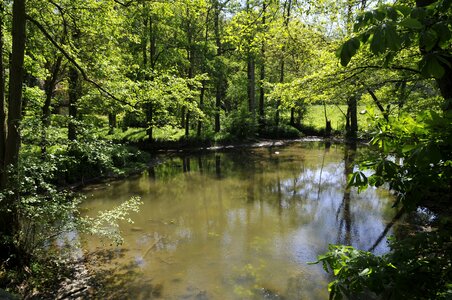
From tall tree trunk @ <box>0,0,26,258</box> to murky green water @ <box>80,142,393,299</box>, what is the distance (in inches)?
74.7

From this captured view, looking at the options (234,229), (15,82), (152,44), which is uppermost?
(152,44)

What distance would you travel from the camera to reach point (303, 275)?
6.64 m

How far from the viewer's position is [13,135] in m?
5.98

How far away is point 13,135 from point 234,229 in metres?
5.63

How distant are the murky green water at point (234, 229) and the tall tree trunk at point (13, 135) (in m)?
1.90

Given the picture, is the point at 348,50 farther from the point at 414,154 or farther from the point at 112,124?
the point at 112,124

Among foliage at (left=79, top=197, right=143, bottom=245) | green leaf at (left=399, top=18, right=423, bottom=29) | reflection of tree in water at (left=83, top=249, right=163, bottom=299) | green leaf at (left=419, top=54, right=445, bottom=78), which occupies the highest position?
green leaf at (left=399, top=18, right=423, bottom=29)

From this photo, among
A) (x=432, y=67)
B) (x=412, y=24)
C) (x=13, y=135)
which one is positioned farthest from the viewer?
(x=13, y=135)

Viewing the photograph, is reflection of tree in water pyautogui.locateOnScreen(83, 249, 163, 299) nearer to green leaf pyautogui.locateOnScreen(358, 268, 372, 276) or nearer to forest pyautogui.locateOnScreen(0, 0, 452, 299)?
forest pyautogui.locateOnScreen(0, 0, 452, 299)

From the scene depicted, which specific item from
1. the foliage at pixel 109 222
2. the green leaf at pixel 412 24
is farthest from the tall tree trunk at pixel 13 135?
the green leaf at pixel 412 24

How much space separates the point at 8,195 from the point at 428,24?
20.3ft

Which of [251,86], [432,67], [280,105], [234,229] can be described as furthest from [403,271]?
[251,86]

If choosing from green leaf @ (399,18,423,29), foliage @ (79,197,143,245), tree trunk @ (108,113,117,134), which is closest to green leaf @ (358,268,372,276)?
green leaf @ (399,18,423,29)

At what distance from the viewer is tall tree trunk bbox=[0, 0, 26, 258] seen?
5.64 meters
